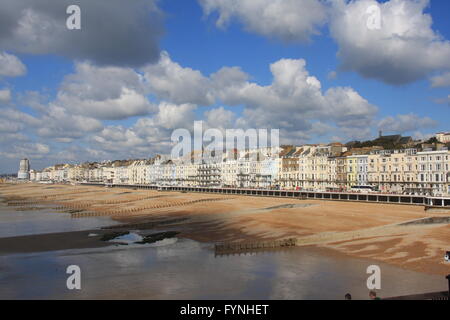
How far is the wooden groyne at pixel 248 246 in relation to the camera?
110 ft

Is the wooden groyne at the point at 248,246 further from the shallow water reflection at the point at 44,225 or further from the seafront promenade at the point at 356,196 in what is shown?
the seafront promenade at the point at 356,196

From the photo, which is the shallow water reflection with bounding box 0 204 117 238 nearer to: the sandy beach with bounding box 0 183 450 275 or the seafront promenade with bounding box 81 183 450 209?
the sandy beach with bounding box 0 183 450 275

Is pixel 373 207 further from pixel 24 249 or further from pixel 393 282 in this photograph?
pixel 24 249

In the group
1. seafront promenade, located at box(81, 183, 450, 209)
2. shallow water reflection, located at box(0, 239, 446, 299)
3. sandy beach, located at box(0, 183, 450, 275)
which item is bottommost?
shallow water reflection, located at box(0, 239, 446, 299)

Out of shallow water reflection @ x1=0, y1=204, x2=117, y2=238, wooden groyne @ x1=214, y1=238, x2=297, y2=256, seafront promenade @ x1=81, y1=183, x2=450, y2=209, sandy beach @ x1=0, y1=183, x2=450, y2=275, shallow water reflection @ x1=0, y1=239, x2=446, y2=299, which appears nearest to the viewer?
shallow water reflection @ x1=0, y1=239, x2=446, y2=299

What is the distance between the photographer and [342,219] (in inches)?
2095

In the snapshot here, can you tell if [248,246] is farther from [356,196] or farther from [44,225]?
[356,196]

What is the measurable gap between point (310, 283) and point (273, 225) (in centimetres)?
2392

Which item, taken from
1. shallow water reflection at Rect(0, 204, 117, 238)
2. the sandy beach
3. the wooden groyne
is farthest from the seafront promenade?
shallow water reflection at Rect(0, 204, 117, 238)

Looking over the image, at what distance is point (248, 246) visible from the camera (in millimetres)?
34344

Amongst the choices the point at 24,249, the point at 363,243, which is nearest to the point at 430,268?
the point at 363,243

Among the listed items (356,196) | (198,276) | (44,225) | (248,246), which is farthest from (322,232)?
(356,196)

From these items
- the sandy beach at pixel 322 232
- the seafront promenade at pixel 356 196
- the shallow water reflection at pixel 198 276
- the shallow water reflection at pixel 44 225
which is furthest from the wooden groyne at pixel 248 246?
the seafront promenade at pixel 356 196

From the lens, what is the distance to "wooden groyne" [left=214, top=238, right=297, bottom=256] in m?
33.4
